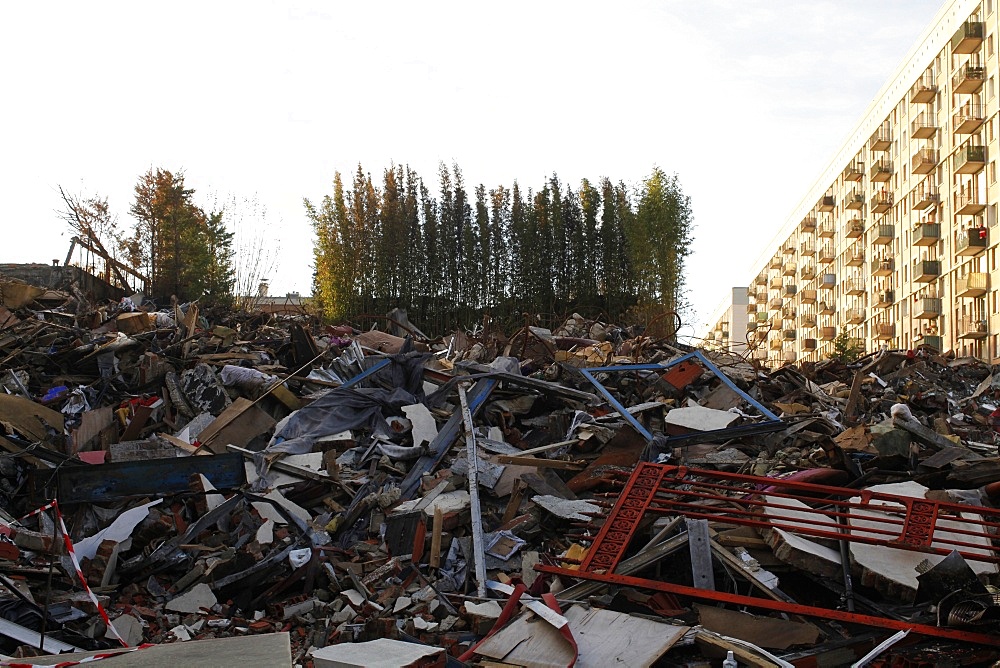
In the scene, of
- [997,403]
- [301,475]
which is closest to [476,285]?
[997,403]

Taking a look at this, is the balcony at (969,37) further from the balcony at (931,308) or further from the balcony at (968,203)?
the balcony at (931,308)

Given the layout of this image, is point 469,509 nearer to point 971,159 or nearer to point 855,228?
point 971,159

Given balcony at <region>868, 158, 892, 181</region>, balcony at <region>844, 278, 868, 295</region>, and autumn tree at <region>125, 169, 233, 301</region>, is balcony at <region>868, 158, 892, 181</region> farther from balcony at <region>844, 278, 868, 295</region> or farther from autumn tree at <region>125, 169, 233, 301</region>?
autumn tree at <region>125, 169, 233, 301</region>

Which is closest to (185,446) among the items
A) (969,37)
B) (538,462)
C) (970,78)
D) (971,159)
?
(538,462)

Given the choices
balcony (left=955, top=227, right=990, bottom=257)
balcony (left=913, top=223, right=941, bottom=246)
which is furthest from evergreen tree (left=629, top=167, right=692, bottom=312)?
balcony (left=913, top=223, right=941, bottom=246)

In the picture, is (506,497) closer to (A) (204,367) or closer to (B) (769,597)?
(B) (769,597)

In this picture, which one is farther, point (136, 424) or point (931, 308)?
point (931, 308)

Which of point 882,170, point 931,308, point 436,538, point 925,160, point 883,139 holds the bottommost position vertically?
point 436,538

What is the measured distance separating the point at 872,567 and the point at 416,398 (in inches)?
219

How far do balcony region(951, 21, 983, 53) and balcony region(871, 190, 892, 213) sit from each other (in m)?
11.0

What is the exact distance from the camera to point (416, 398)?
993 centimetres

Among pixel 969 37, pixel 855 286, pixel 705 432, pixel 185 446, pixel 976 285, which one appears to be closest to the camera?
pixel 185 446

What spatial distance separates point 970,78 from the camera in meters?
36.9

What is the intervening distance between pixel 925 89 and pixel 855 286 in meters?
15.5
